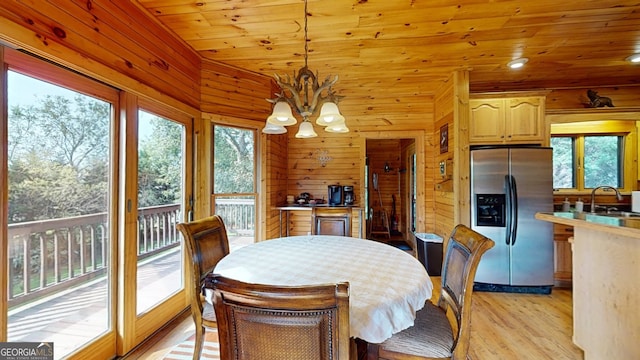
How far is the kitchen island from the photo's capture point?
146 centimetres

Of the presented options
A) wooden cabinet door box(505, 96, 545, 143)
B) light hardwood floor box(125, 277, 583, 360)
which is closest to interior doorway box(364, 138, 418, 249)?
wooden cabinet door box(505, 96, 545, 143)

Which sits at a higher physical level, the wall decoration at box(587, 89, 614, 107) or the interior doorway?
the wall decoration at box(587, 89, 614, 107)

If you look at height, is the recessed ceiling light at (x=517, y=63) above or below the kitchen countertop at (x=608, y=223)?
above

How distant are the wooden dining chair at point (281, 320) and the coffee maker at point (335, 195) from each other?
11.3 feet

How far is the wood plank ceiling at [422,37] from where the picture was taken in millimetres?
2121

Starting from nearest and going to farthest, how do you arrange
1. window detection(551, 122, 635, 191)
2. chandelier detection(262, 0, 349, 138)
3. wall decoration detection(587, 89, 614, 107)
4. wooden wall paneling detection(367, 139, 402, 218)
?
chandelier detection(262, 0, 349, 138), wall decoration detection(587, 89, 614, 107), window detection(551, 122, 635, 191), wooden wall paneling detection(367, 139, 402, 218)

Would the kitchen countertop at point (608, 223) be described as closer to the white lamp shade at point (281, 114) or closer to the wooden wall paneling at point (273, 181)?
the white lamp shade at point (281, 114)

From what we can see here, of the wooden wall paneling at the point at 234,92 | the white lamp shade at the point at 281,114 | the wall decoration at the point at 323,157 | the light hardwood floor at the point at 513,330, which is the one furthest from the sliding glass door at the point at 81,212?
the wall decoration at the point at 323,157

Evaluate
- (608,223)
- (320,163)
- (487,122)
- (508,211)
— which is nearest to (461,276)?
(608,223)

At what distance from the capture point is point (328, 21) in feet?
7.52

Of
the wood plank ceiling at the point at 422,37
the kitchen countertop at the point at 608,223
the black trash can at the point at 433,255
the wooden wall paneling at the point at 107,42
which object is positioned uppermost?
the wood plank ceiling at the point at 422,37

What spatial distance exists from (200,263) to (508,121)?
141 inches

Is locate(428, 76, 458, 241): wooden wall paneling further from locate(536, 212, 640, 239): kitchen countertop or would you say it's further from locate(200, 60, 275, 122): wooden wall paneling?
locate(200, 60, 275, 122): wooden wall paneling

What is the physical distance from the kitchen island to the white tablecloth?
1.12 meters
